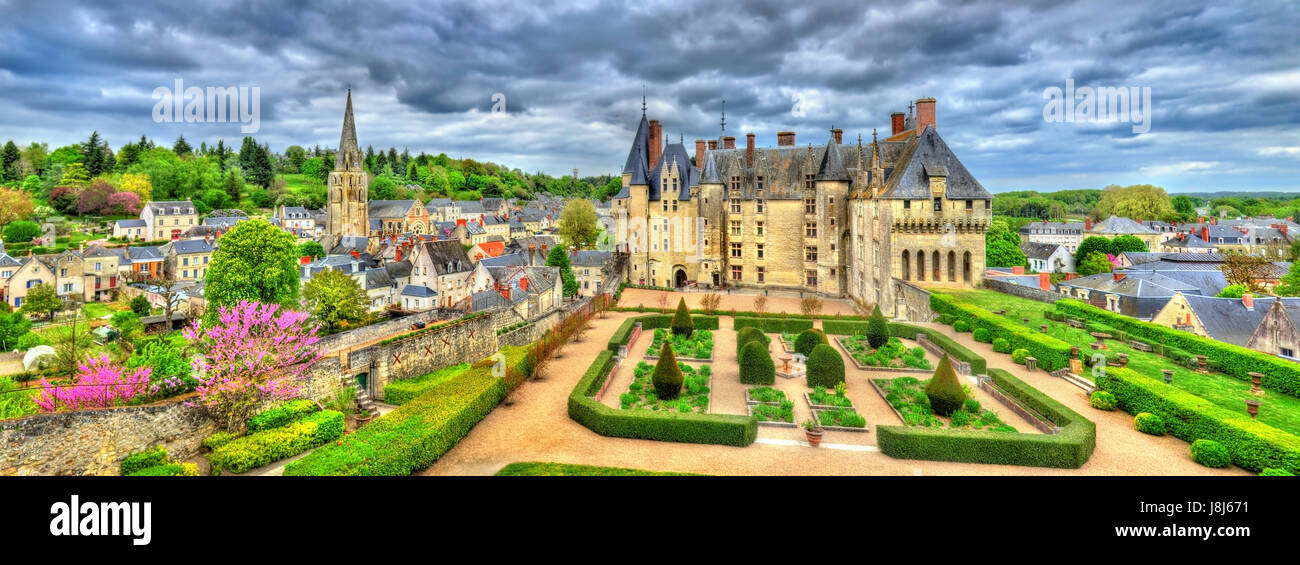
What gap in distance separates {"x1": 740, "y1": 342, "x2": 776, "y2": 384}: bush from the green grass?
9081 millimetres

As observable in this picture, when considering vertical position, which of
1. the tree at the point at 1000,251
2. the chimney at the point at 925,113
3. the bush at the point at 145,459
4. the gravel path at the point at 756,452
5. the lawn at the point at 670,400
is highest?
the chimney at the point at 925,113

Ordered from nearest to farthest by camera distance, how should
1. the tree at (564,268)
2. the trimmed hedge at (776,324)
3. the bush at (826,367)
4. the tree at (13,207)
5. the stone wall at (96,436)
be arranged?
the stone wall at (96,436) → the bush at (826,367) → the trimmed hedge at (776,324) → the tree at (564,268) → the tree at (13,207)

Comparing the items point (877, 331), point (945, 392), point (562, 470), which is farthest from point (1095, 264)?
point (562, 470)

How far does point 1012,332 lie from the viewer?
23953 millimetres

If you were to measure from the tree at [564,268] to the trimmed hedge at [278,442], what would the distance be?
3009 cm

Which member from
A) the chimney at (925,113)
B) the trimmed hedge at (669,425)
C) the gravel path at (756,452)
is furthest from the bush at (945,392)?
the chimney at (925,113)

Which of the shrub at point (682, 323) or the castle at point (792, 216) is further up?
the castle at point (792, 216)

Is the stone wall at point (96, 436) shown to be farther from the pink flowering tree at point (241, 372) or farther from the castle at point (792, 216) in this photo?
the castle at point (792, 216)

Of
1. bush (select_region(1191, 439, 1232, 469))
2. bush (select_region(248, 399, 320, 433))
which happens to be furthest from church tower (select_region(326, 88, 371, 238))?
bush (select_region(1191, 439, 1232, 469))

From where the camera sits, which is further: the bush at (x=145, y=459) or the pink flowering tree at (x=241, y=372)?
the pink flowering tree at (x=241, y=372)

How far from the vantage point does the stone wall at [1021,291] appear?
1267 inches

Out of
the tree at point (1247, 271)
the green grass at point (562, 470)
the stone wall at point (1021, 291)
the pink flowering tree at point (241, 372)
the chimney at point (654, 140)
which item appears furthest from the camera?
the chimney at point (654, 140)

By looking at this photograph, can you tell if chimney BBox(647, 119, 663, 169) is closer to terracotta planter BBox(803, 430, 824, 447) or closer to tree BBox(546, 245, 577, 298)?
tree BBox(546, 245, 577, 298)
